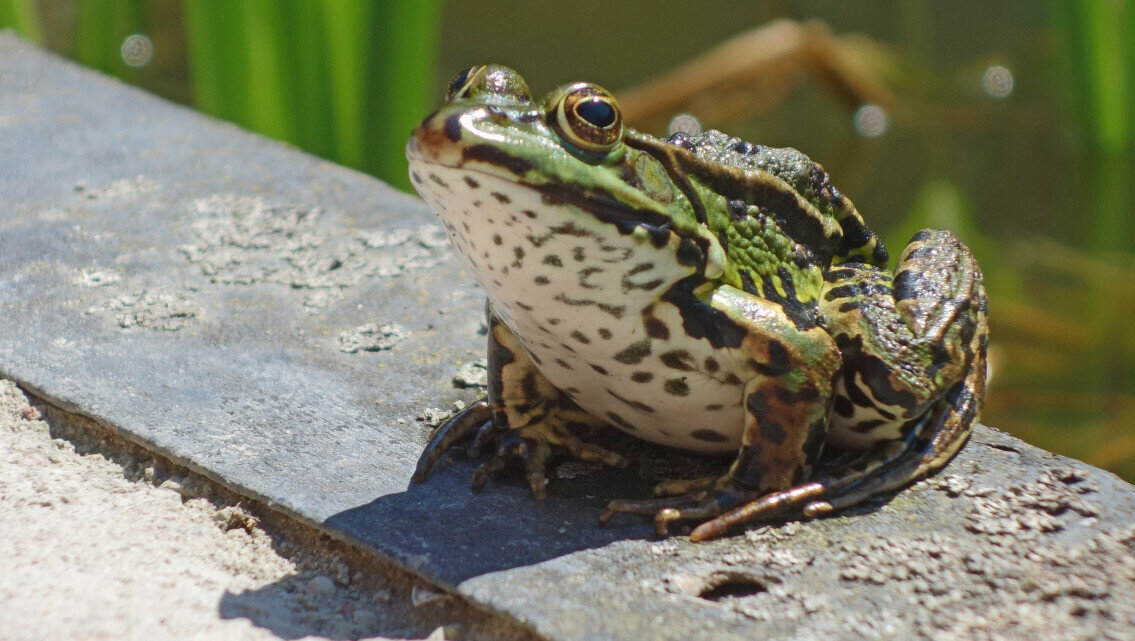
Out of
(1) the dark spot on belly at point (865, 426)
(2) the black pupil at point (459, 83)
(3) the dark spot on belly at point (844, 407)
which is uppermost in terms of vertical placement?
(2) the black pupil at point (459, 83)

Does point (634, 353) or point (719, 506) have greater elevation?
point (634, 353)

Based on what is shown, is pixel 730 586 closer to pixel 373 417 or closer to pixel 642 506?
pixel 642 506

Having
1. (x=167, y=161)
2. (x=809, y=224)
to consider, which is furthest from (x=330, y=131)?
(x=809, y=224)

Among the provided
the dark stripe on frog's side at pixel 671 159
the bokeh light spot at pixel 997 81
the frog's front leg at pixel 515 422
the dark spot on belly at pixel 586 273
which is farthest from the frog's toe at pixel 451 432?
the bokeh light spot at pixel 997 81

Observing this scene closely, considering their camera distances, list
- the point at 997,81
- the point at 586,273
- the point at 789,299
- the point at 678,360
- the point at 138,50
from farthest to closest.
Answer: the point at 997,81, the point at 138,50, the point at 789,299, the point at 678,360, the point at 586,273

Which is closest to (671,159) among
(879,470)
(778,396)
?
(778,396)

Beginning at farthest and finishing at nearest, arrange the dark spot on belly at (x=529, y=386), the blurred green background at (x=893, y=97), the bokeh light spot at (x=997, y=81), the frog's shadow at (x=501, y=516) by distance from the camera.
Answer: the bokeh light spot at (x=997, y=81) < the blurred green background at (x=893, y=97) < the dark spot on belly at (x=529, y=386) < the frog's shadow at (x=501, y=516)

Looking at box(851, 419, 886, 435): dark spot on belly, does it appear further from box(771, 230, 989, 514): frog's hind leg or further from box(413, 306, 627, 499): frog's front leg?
box(413, 306, 627, 499): frog's front leg

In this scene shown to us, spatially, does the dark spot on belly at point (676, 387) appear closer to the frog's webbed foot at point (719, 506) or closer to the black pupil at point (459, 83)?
the frog's webbed foot at point (719, 506)
